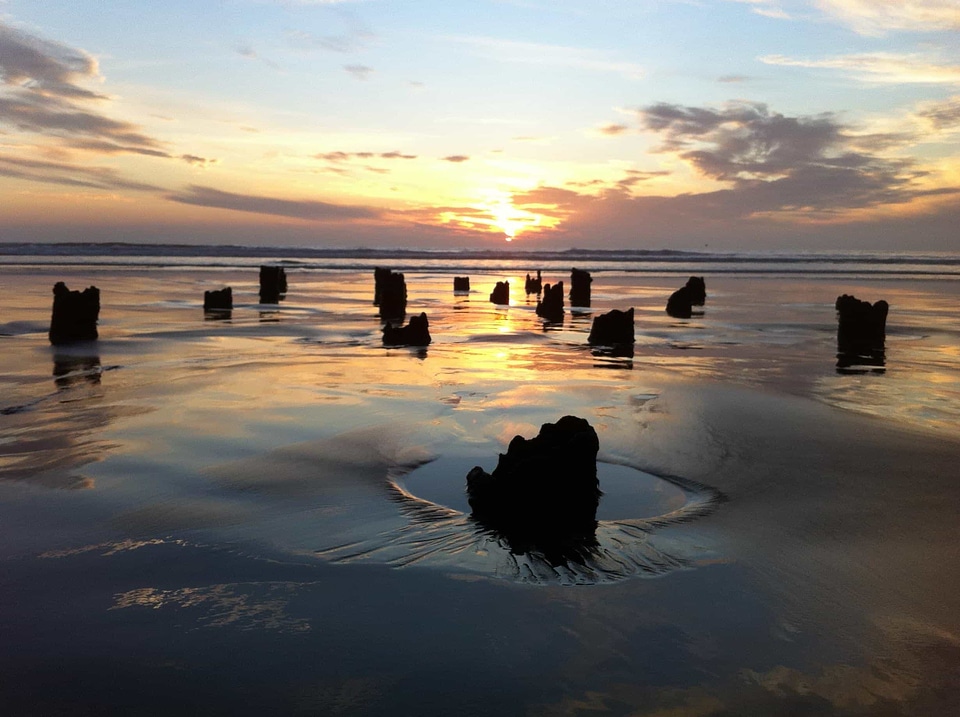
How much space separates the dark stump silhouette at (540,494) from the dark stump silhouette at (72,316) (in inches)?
531

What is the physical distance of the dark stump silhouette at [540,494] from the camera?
5.69 meters

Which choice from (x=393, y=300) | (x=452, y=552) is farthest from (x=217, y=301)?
(x=452, y=552)

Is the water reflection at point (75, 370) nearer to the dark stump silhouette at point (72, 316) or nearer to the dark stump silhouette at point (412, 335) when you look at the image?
the dark stump silhouette at point (72, 316)

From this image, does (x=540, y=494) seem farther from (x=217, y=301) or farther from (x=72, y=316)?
(x=217, y=301)

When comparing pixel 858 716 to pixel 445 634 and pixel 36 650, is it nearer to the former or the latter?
pixel 445 634

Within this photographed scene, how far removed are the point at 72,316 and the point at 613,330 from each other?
1187 centimetres

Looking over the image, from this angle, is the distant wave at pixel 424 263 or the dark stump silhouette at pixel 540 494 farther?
the distant wave at pixel 424 263

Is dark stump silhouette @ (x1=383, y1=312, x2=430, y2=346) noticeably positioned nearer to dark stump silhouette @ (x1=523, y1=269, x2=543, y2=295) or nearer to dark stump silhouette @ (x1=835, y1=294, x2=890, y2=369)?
dark stump silhouette @ (x1=835, y1=294, x2=890, y2=369)

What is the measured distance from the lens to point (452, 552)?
5273 mm

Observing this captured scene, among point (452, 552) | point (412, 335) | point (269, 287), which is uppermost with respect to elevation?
point (269, 287)

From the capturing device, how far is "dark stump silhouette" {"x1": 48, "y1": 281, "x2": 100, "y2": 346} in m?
16.4

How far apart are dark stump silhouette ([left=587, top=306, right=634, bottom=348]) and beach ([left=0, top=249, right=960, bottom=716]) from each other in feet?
16.1

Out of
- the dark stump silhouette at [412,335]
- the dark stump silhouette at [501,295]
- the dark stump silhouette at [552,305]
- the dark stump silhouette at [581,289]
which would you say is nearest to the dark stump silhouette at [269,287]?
the dark stump silhouette at [501,295]

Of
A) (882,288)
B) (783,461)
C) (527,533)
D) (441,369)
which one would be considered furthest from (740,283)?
(527,533)
